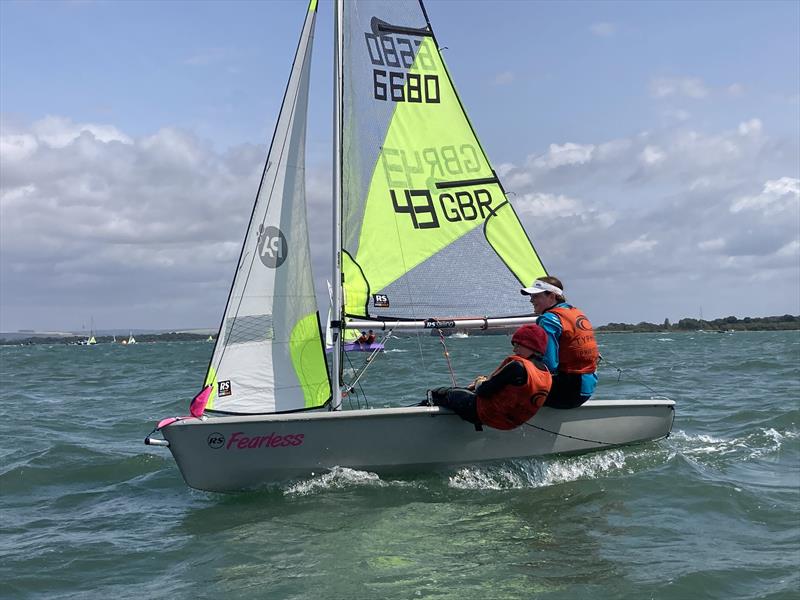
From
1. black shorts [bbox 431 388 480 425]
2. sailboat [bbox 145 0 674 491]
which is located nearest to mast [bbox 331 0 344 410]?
sailboat [bbox 145 0 674 491]

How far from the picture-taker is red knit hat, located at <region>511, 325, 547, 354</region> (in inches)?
247

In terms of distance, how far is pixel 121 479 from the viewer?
7.93 m

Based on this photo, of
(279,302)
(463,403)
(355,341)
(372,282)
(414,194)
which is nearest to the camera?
(463,403)

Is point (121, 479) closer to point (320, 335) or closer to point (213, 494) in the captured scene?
point (213, 494)

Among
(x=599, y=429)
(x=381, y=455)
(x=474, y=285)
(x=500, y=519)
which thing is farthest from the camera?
(x=474, y=285)

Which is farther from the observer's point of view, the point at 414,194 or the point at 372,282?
the point at 414,194

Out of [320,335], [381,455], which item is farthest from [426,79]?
[381,455]

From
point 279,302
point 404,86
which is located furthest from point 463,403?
point 404,86

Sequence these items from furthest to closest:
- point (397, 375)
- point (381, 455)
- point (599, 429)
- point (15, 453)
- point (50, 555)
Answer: point (397, 375), point (15, 453), point (599, 429), point (381, 455), point (50, 555)

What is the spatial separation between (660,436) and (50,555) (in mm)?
5360

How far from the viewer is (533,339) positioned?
6273 millimetres

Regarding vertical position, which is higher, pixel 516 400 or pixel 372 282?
pixel 372 282

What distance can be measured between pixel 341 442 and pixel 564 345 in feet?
6.53

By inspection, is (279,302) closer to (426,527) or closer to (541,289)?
(541,289)
